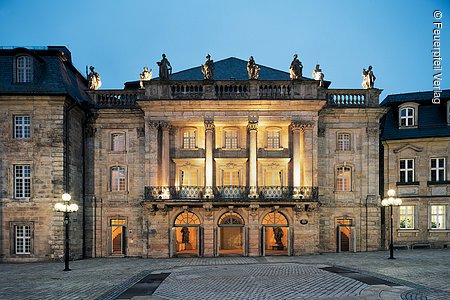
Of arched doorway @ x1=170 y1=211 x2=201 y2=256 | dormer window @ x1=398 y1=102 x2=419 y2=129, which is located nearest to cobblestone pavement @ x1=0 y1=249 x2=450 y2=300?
arched doorway @ x1=170 y1=211 x2=201 y2=256

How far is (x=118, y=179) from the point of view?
3466 centimetres

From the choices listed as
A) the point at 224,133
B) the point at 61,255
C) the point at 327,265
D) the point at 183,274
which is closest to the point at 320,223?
the point at 327,265

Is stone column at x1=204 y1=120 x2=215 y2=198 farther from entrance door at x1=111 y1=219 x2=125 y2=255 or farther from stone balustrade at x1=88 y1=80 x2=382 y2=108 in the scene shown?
entrance door at x1=111 y1=219 x2=125 y2=255

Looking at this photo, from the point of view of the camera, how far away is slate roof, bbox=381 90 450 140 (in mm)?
37422

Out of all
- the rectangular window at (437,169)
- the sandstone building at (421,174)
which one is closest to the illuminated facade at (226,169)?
the sandstone building at (421,174)

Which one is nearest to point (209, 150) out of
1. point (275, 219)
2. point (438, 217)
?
point (275, 219)

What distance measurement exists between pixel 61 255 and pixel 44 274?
633 centimetres

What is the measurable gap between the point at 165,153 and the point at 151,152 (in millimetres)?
1076

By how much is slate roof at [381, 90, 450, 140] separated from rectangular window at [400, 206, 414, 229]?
244 inches

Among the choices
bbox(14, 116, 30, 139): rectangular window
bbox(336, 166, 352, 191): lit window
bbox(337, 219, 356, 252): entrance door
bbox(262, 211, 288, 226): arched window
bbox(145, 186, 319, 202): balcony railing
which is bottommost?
bbox(337, 219, 356, 252): entrance door

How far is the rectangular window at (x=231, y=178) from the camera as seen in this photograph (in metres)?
34.5

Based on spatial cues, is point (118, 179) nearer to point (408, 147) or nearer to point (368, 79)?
point (368, 79)

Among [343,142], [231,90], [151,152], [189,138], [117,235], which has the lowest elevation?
[117,235]

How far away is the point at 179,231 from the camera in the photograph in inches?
1340
